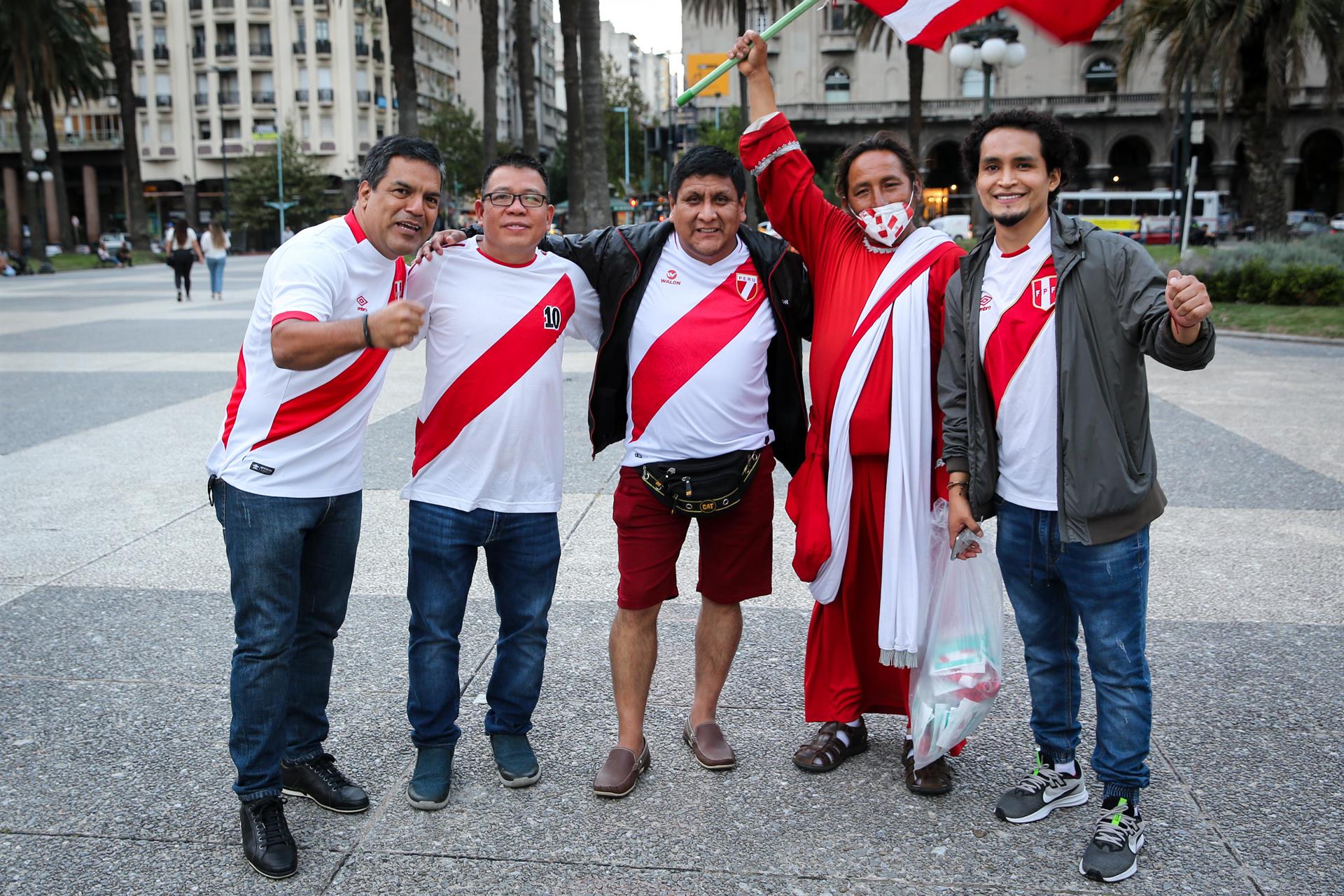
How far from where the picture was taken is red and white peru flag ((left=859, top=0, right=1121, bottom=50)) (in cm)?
362

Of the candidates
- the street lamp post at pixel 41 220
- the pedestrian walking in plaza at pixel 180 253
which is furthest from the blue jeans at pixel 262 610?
the street lamp post at pixel 41 220

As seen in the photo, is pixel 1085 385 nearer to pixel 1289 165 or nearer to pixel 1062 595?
pixel 1062 595

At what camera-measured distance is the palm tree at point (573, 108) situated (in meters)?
24.2

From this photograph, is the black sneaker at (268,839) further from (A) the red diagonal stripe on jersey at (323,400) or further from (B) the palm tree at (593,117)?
(B) the palm tree at (593,117)

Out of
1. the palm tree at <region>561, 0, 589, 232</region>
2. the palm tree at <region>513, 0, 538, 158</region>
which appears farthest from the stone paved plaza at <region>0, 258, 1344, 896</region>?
the palm tree at <region>513, 0, 538, 158</region>

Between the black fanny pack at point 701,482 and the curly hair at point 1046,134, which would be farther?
the black fanny pack at point 701,482

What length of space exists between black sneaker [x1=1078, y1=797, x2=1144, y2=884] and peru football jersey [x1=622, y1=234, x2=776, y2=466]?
1454mm

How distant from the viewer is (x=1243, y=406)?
9.95 m

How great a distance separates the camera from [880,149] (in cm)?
355

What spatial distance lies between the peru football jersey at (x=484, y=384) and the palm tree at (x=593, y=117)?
17.5 m

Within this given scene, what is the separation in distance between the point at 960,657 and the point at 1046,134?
151 centimetres

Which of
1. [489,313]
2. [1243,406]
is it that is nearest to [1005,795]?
[489,313]

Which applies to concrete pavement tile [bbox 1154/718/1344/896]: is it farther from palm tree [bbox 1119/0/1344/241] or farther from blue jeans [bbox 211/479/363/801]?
palm tree [bbox 1119/0/1344/241]

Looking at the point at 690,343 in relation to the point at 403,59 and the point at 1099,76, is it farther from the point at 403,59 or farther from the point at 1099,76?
the point at 1099,76
